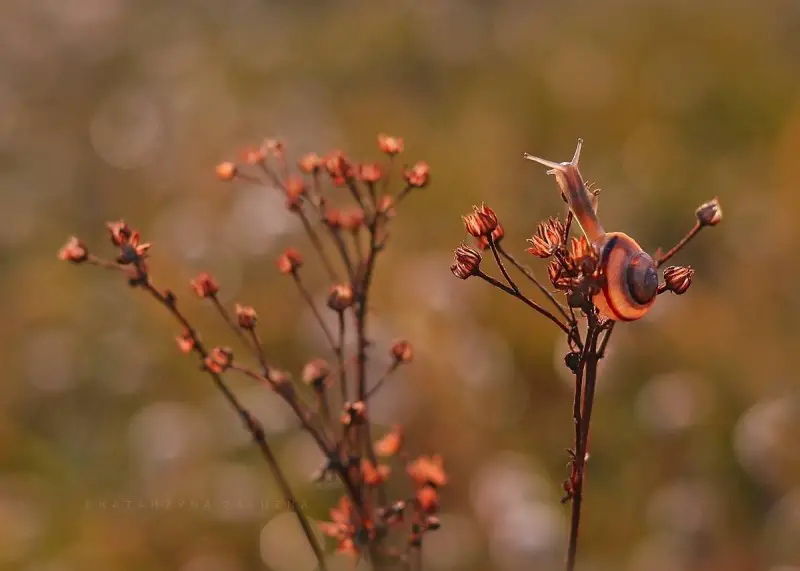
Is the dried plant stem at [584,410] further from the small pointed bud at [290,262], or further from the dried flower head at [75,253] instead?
the dried flower head at [75,253]

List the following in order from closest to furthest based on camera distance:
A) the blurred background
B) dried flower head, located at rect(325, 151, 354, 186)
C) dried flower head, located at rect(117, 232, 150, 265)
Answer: dried flower head, located at rect(117, 232, 150, 265) → dried flower head, located at rect(325, 151, 354, 186) → the blurred background

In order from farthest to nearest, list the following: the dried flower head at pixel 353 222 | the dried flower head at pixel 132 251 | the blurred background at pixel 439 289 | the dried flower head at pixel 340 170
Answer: the blurred background at pixel 439 289 < the dried flower head at pixel 353 222 < the dried flower head at pixel 340 170 < the dried flower head at pixel 132 251

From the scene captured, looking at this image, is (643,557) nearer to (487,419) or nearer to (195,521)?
(487,419)

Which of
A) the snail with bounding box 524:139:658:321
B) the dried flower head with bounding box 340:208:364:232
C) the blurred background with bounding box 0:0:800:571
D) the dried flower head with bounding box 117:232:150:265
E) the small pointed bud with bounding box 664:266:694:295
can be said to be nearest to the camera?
the snail with bounding box 524:139:658:321

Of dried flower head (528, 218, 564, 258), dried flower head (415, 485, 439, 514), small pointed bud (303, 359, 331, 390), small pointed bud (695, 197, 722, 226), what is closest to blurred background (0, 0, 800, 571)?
dried flower head (415, 485, 439, 514)

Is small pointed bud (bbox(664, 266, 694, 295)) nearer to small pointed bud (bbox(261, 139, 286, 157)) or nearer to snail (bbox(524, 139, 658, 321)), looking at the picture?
snail (bbox(524, 139, 658, 321))

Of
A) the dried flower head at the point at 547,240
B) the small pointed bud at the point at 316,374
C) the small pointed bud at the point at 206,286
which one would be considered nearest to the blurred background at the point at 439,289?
the small pointed bud at the point at 316,374

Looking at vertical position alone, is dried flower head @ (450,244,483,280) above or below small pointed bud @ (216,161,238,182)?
below

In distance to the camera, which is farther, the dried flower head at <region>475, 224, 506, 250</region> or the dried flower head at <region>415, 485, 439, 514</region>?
the dried flower head at <region>415, 485, 439, 514</region>

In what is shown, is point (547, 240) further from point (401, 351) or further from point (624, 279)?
point (401, 351)
